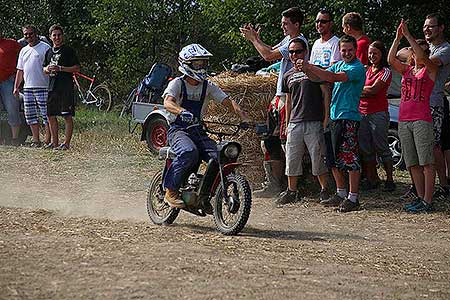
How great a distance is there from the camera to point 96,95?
2636 cm

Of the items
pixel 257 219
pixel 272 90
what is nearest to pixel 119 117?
pixel 272 90

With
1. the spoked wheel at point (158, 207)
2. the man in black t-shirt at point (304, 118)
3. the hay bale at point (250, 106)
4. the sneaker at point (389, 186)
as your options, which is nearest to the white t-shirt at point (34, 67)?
the hay bale at point (250, 106)

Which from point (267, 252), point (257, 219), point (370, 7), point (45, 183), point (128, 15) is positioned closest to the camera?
point (267, 252)

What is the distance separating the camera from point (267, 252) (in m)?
7.79

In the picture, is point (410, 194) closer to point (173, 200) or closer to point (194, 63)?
point (173, 200)

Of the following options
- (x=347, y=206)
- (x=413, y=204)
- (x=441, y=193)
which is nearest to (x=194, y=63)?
(x=347, y=206)

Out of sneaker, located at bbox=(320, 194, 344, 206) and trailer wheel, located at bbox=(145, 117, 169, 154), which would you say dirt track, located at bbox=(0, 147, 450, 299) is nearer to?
sneaker, located at bbox=(320, 194, 344, 206)

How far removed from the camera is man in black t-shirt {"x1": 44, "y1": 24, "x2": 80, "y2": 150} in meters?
15.9

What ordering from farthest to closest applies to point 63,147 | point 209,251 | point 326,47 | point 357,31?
point 63,147 → point 357,31 → point 326,47 → point 209,251

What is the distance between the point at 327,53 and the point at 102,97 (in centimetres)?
1619

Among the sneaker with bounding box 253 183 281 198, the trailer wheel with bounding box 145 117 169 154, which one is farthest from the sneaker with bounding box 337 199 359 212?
the trailer wheel with bounding box 145 117 169 154

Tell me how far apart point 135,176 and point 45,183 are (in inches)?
54.2

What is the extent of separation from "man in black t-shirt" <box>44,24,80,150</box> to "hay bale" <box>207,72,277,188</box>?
15.2ft

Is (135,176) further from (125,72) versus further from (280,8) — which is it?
(125,72)
